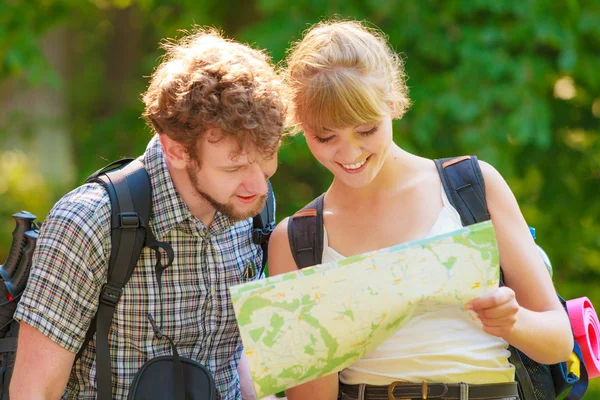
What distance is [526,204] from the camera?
5.80m

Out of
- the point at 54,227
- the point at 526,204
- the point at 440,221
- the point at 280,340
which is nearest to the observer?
the point at 280,340

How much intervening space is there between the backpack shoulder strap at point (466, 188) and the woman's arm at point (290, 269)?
510mm

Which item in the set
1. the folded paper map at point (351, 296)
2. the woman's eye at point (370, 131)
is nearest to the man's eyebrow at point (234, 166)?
the woman's eye at point (370, 131)

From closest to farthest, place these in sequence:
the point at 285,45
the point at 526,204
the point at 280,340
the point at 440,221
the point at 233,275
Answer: the point at 280,340 < the point at 440,221 < the point at 233,275 < the point at 285,45 < the point at 526,204

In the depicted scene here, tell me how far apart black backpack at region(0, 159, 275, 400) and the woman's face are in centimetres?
53

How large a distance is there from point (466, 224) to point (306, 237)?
18.8 inches

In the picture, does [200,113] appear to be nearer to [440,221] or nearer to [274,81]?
[274,81]

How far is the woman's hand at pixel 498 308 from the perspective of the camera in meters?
1.97

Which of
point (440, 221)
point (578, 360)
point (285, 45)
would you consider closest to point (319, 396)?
point (440, 221)

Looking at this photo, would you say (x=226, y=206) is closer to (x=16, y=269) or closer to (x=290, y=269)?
(x=290, y=269)

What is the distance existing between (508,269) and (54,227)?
1.29m

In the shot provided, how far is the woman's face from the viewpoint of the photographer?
7.61ft

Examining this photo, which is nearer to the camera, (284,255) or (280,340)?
(280,340)

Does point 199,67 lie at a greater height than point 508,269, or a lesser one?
greater
